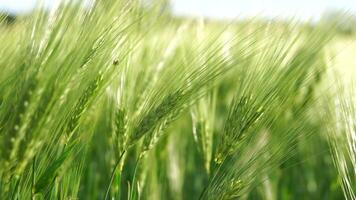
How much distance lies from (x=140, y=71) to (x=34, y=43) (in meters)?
0.34

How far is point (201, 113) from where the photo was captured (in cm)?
123

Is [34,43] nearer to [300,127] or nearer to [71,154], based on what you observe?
[71,154]

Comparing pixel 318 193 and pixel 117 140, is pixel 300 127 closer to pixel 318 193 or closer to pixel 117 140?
pixel 117 140

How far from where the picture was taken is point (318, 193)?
2.07 m

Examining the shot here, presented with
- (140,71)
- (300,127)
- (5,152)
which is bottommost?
(5,152)

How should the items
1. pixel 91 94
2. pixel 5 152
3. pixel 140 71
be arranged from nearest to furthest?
1. pixel 5 152
2. pixel 91 94
3. pixel 140 71

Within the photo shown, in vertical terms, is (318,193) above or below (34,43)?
above

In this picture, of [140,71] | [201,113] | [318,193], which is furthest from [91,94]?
[318,193]

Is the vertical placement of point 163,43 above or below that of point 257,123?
above

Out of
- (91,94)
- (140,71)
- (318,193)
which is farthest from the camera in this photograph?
(318,193)

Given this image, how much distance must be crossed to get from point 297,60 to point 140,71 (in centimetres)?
29

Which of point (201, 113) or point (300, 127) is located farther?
point (201, 113)

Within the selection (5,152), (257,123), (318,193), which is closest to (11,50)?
(5,152)

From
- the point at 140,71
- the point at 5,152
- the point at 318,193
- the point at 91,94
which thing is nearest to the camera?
the point at 5,152
